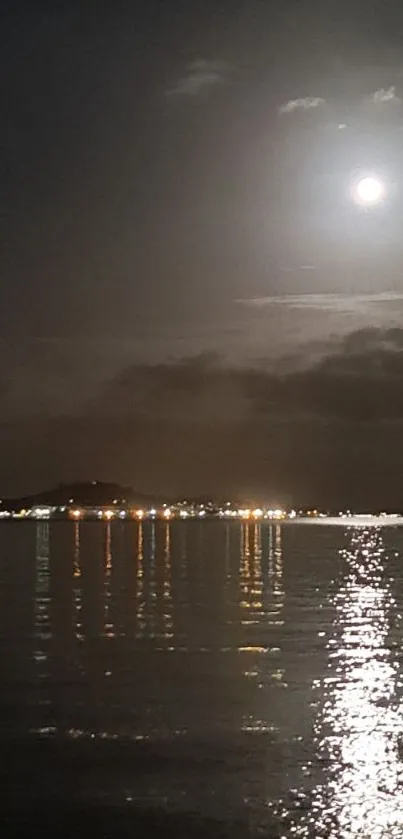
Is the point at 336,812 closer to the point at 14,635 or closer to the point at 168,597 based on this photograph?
the point at 14,635

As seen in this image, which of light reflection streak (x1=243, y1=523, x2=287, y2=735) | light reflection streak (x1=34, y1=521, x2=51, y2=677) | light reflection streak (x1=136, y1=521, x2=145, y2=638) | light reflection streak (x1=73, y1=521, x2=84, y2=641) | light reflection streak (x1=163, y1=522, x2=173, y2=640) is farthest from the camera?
light reflection streak (x1=136, y1=521, x2=145, y2=638)

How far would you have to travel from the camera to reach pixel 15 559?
128 m

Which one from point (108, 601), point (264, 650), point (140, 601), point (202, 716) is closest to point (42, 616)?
point (108, 601)

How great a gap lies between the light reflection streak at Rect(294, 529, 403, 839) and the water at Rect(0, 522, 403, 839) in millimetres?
64

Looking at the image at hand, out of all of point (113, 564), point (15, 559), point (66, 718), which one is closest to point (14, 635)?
point (66, 718)

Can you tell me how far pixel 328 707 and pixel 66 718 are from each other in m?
7.50

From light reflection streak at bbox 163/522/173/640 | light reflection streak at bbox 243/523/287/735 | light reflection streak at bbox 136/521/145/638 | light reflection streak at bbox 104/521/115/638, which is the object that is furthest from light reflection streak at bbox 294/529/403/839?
light reflection streak at bbox 104/521/115/638

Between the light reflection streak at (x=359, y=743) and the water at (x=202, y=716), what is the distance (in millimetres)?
64

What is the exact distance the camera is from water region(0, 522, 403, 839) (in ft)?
77.0

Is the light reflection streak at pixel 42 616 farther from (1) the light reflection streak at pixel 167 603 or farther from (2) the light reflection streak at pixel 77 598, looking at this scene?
(1) the light reflection streak at pixel 167 603

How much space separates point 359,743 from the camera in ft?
97.9

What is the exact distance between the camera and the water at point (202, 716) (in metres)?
23.5

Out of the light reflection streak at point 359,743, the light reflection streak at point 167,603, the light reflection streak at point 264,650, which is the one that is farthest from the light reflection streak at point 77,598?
the light reflection streak at point 359,743

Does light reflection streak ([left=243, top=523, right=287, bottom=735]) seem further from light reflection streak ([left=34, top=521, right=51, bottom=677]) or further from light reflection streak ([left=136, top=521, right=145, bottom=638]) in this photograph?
light reflection streak ([left=34, top=521, right=51, bottom=677])
